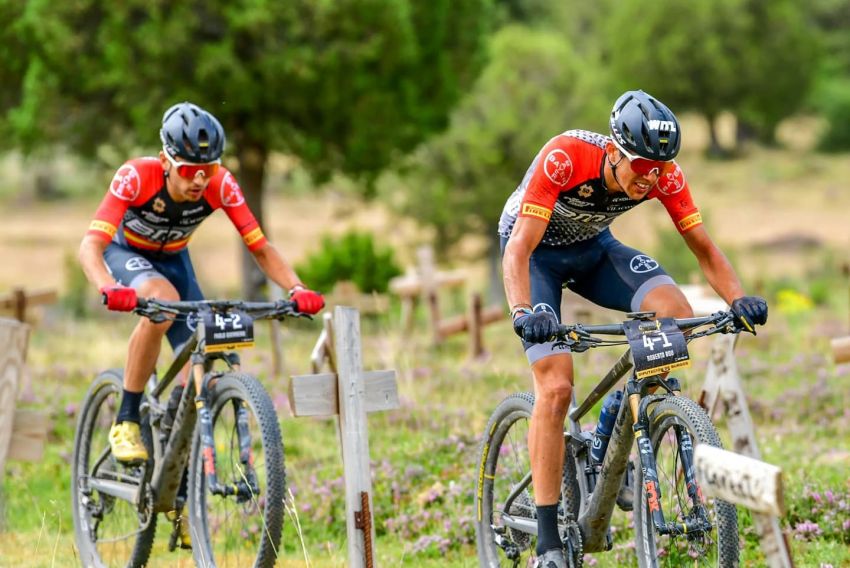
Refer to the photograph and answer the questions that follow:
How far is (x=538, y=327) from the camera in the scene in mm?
5160

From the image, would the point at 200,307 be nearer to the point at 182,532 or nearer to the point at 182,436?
the point at 182,436

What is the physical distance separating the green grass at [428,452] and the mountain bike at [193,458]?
0.24 metres

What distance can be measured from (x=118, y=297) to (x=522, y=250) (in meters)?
1.94

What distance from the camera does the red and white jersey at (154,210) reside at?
690 centimetres

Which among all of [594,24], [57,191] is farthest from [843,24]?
[57,191]

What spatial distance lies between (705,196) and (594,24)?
15.8 metres

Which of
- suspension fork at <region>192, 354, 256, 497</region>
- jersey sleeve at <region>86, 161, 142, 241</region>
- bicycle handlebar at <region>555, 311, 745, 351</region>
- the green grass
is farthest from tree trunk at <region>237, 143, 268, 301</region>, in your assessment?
bicycle handlebar at <region>555, 311, 745, 351</region>

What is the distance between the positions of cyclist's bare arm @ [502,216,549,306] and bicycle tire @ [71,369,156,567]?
2.67 m

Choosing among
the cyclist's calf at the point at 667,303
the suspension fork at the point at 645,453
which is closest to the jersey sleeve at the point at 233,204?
the cyclist's calf at the point at 667,303

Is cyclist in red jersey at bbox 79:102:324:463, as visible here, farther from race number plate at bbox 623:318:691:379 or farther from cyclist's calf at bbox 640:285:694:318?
race number plate at bbox 623:318:691:379

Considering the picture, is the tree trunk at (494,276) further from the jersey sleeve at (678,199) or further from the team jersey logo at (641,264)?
the jersey sleeve at (678,199)

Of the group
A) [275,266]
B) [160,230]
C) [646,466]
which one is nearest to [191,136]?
[160,230]

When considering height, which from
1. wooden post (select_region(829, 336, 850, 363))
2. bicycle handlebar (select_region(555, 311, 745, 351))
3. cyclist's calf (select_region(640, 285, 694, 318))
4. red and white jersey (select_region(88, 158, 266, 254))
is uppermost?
red and white jersey (select_region(88, 158, 266, 254))

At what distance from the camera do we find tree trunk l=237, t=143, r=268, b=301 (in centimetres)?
2031
